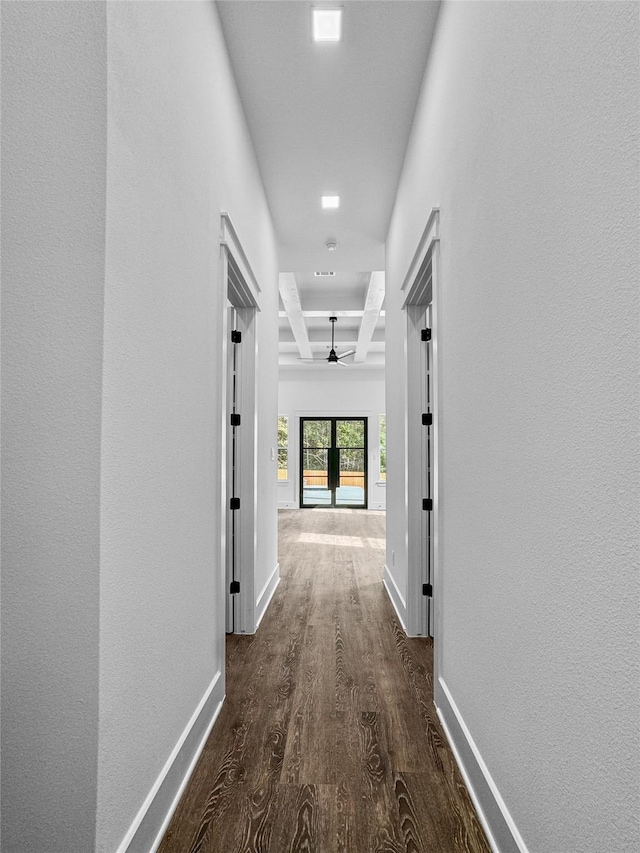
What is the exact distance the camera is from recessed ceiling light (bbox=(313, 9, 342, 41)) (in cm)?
215

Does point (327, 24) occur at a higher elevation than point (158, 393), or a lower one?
higher

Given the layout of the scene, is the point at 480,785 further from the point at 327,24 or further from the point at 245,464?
the point at 327,24

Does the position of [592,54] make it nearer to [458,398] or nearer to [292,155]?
[458,398]

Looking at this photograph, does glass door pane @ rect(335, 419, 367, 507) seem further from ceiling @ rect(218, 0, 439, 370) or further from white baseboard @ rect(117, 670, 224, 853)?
white baseboard @ rect(117, 670, 224, 853)

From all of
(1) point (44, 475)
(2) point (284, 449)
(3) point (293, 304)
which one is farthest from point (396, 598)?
(2) point (284, 449)

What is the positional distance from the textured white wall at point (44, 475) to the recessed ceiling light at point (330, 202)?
2853 millimetres

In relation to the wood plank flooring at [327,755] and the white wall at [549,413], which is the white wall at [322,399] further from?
the white wall at [549,413]

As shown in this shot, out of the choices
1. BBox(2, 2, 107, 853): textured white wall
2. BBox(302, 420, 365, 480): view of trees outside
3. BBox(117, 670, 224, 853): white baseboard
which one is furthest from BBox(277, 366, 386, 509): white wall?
BBox(2, 2, 107, 853): textured white wall

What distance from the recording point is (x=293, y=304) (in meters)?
6.07

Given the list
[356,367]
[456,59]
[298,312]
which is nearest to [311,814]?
[456,59]

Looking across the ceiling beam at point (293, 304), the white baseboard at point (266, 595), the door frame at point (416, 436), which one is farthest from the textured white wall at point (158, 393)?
the ceiling beam at point (293, 304)

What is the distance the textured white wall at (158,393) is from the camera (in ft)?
3.80

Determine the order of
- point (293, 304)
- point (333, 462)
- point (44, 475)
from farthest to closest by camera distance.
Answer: point (333, 462) < point (293, 304) < point (44, 475)

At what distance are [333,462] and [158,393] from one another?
899cm
